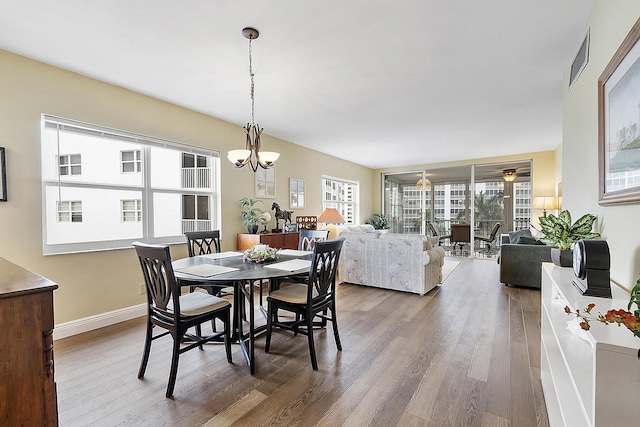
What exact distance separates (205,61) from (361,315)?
301 cm

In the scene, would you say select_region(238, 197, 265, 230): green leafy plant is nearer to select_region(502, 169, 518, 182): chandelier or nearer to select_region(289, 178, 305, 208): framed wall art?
select_region(289, 178, 305, 208): framed wall art

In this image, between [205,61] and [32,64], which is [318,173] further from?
[32,64]

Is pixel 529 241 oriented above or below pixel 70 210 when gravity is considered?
below

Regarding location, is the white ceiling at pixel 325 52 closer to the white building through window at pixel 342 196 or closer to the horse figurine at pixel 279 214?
the horse figurine at pixel 279 214

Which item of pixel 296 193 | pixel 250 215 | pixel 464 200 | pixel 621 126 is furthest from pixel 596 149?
pixel 464 200

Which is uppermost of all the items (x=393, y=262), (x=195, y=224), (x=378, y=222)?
(x=195, y=224)

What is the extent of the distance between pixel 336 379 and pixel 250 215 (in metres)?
2.85

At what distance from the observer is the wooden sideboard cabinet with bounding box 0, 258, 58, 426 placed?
1.03 meters

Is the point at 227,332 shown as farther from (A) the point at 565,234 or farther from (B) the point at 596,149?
(B) the point at 596,149

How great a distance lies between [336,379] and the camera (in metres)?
2.05

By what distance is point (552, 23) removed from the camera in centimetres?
214

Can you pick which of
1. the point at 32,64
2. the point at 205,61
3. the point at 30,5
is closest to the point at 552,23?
the point at 205,61

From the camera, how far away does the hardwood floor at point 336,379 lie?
169 centimetres

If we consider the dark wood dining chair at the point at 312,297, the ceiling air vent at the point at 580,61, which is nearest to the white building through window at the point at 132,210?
the dark wood dining chair at the point at 312,297
